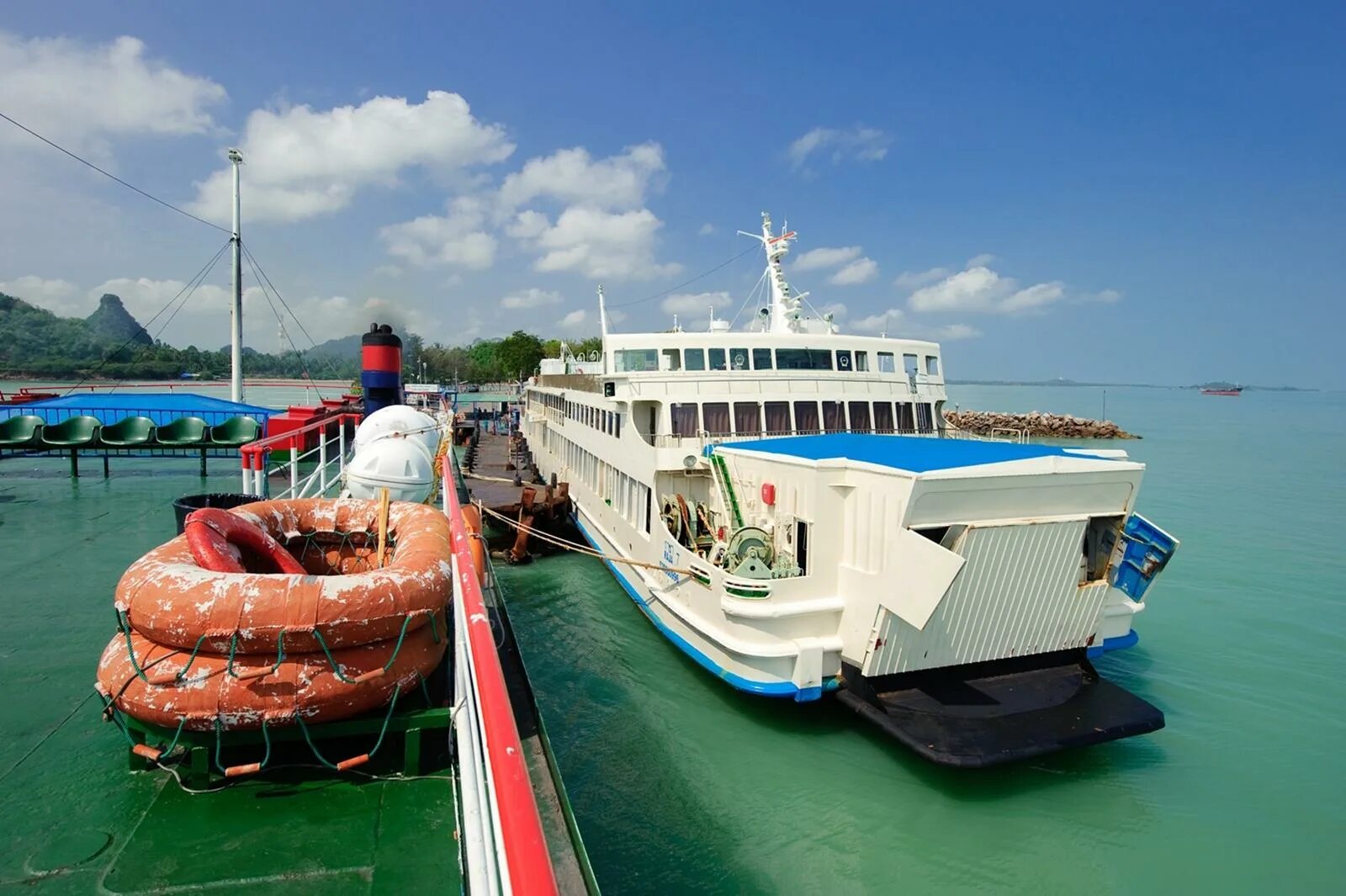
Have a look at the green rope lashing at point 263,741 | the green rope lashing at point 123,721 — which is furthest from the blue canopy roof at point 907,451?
the green rope lashing at point 123,721

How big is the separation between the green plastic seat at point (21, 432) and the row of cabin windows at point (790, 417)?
17941 mm

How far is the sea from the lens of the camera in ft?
19.9

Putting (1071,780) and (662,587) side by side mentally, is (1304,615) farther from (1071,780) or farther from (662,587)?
(662,587)

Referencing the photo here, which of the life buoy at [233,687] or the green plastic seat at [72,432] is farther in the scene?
the green plastic seat at [72,432]

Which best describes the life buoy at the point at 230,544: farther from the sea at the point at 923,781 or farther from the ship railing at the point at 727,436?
the ship railing at the point at 727,436

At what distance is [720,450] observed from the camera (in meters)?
10.1

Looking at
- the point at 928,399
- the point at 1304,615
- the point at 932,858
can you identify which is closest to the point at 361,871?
the point at 932,858

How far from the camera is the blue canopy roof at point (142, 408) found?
68.6 ft

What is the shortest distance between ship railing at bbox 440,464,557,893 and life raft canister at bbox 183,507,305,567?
2.43 m

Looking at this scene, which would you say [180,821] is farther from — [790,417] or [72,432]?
[72,432]

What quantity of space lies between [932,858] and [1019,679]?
8.52 feet

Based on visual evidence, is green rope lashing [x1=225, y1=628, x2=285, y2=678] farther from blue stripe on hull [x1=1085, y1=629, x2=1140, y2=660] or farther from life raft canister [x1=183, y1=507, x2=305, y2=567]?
blue stripe on hull [x1=1085, y1=629, x2=1140, y2=660]

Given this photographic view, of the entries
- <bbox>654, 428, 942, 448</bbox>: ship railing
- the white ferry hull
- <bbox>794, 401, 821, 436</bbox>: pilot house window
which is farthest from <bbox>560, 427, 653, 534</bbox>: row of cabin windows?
<bbox>794, 401, 821, 436</bbox>: pilot house window

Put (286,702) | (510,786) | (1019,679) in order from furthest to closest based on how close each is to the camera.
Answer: (1019,679)
(286,702)
(510,786)
